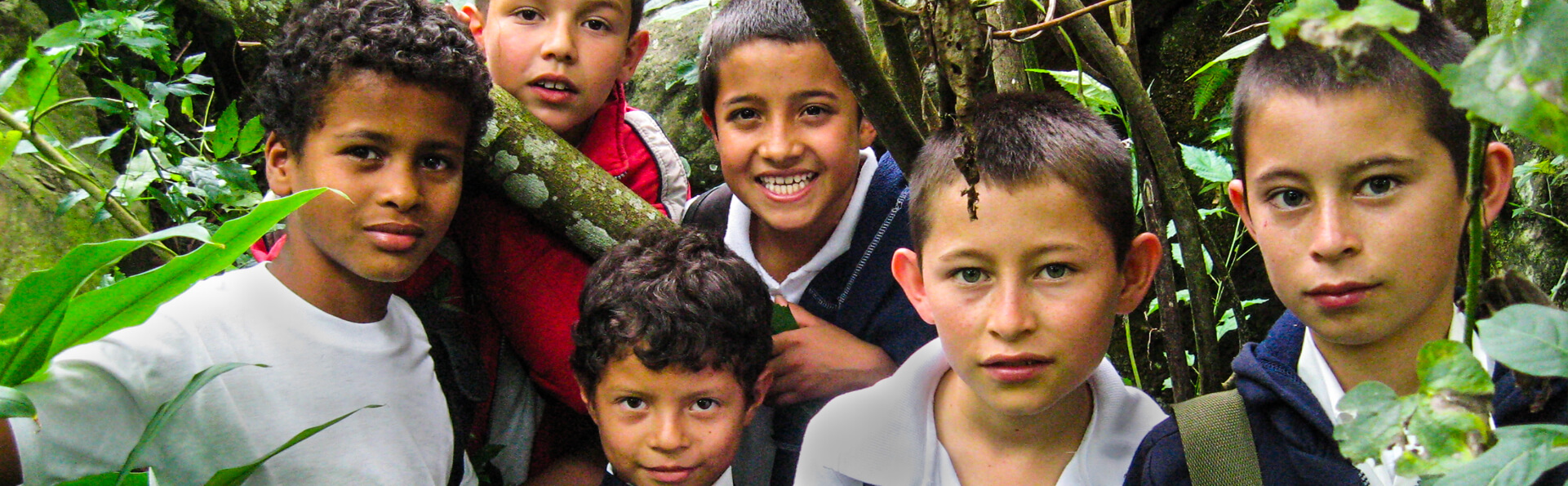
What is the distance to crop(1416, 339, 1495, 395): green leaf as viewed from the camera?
2.28ft

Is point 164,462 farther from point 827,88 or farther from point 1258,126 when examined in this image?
point 1258,126

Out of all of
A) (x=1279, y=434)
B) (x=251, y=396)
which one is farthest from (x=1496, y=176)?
(x=251, y=396)

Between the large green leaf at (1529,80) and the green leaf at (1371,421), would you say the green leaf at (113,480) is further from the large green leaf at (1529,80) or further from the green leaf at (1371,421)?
the large green leaf at (1529,80)

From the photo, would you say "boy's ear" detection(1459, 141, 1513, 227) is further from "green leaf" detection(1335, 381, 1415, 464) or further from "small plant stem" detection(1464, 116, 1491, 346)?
"green leaf" detection(1335, 381, 1415, 464)

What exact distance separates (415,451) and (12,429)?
612 mm

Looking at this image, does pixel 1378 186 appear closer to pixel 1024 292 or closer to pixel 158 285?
pixel 1024 292

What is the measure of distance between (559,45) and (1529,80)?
1.98 meters

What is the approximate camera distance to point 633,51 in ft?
8.77

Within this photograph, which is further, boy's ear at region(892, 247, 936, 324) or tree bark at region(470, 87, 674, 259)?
tree bark at region(470, 87, 674, 259)

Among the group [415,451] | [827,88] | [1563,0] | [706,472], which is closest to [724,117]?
[827,88]

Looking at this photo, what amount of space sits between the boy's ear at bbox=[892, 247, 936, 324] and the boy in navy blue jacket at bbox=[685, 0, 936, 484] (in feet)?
1.07

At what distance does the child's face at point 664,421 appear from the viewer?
2023 mm

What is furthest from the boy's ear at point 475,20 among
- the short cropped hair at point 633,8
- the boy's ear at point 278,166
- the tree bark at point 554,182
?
the boy's ear at point 278,166

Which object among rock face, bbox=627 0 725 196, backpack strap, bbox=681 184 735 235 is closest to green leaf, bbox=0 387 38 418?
backpack strap, bbox=681 184 735 235
